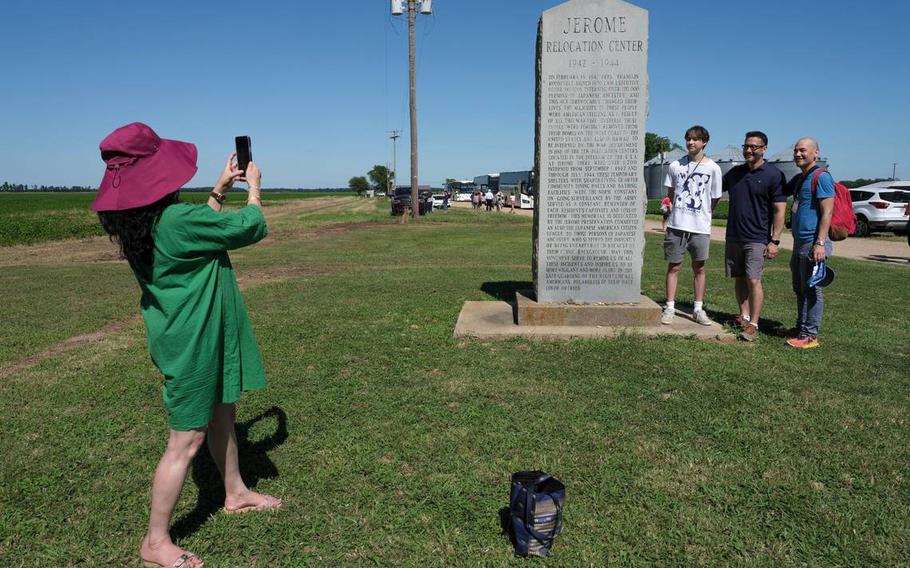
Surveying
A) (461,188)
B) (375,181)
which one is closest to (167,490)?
(461,188)

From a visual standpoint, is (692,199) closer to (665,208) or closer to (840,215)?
(840,215)

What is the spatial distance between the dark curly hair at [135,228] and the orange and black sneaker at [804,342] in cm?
522

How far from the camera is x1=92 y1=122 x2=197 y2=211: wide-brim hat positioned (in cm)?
224

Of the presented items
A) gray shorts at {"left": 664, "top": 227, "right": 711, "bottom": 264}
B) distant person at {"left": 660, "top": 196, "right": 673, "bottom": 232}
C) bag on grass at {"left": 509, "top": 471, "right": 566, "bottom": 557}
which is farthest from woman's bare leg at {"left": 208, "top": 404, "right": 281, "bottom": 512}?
distant person at {"left": 660, "top": 196, "right": 673, "bottom": 232}

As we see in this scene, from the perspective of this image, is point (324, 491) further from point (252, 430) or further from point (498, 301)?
point (498, 301)

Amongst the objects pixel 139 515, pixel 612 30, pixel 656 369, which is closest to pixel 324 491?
pixel 139 515

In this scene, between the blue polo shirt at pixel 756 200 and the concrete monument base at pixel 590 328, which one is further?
the concrete monument base at pixel 590 328

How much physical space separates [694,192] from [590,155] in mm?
1081

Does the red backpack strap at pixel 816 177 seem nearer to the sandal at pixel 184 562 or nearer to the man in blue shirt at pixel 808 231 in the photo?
the man in blue shirt at pixel 808 231

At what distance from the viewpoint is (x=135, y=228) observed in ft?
7.48

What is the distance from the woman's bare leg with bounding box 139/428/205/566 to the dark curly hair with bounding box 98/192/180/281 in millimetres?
717

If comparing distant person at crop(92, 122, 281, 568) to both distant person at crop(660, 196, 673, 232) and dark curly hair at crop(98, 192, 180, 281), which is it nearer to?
dark curly hair at crop(98, 192, 180, 281)

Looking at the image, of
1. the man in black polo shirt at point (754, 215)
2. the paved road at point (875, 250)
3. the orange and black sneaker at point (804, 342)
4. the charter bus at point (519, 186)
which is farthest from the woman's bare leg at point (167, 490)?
the charter bus at point (519, 186)

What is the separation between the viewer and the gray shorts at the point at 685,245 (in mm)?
5812
